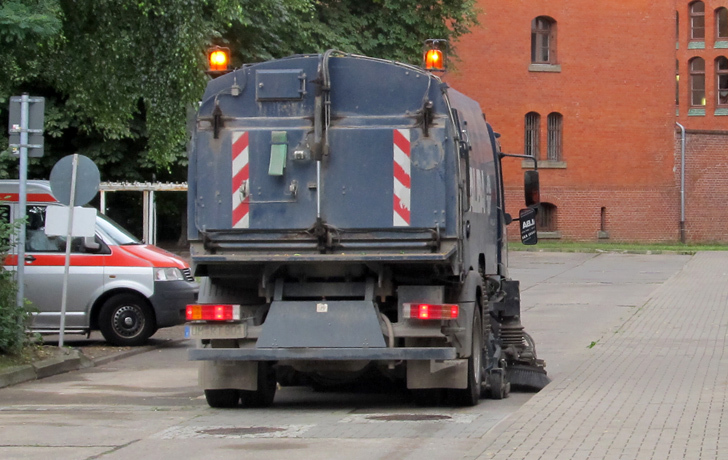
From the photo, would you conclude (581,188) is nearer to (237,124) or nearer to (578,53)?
(578,53)

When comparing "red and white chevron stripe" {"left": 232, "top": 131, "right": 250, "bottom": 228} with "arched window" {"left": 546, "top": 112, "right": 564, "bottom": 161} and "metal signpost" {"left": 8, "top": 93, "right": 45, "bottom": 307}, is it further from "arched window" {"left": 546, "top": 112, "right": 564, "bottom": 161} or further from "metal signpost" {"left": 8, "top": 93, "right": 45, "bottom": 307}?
"arched window" {"left": 546, "top": 112, "right": 564, "bottom": 161}

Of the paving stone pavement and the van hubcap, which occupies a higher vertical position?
the van hubcap

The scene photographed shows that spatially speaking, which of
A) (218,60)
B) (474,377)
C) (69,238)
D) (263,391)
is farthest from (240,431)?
(69,238)

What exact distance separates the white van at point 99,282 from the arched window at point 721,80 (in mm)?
52689

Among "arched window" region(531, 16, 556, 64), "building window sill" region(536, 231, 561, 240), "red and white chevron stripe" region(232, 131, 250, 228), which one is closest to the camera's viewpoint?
"red and white chevron stripe" region(232, 131, 250, 228)

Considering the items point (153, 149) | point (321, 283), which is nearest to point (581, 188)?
point (153, 149)

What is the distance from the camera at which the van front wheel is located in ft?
51.8

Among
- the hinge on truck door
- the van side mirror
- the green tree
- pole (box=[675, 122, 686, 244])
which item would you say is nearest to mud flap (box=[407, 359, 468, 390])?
the hinge on truck door

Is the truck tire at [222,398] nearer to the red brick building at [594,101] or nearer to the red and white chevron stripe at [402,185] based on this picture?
the red and white chevron stripe at [402,185]

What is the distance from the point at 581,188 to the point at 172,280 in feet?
109

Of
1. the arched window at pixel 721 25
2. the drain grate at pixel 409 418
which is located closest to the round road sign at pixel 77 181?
the drain grate at pixel 409 418

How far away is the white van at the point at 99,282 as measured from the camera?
50.8ft

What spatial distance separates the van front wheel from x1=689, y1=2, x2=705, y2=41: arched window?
54401mm

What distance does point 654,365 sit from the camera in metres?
12.5
